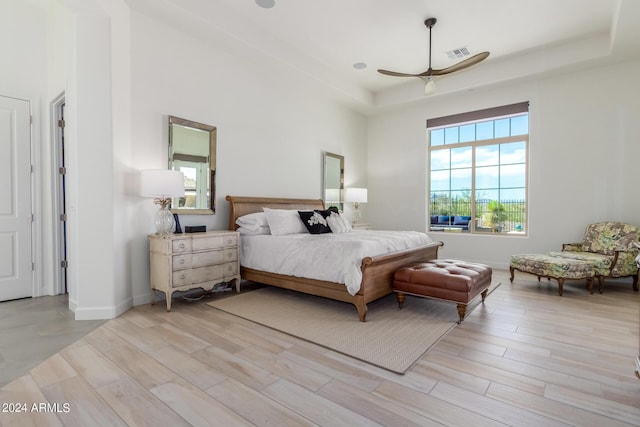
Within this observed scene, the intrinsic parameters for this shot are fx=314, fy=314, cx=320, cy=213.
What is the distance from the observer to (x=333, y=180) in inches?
251

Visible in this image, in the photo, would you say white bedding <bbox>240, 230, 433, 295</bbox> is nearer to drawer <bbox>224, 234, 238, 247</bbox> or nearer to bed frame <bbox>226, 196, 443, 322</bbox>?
bed frame <bbox>226, 196, 443, 322</bbox>

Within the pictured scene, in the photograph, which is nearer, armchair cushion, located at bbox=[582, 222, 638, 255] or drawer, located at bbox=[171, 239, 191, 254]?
drawer, located at bbox=[171, 239, 191, 254]

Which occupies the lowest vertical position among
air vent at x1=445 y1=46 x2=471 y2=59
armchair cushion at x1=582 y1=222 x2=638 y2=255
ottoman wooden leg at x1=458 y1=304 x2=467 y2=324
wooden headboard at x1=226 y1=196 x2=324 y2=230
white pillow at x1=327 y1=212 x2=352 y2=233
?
ottoman wooden leg at x1=458 y1=304 x2=467 y2=324

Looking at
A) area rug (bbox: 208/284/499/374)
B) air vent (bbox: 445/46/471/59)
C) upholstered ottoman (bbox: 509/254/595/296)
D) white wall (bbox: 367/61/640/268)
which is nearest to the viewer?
area rug (bbox: 208/284/499/374)

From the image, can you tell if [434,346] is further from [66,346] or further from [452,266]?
[66,346]

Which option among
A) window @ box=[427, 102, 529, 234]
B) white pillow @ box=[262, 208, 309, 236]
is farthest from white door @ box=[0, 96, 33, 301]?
window @ box=[427, 102, 529, 234]

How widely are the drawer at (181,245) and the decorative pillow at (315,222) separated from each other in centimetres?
153

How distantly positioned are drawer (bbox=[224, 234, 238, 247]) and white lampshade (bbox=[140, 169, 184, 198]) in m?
0.82

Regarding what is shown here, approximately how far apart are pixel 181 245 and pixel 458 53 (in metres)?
4.88

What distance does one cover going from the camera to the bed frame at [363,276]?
9.96 feet

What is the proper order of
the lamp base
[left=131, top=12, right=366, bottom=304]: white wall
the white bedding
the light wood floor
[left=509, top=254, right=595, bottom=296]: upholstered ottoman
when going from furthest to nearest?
[left=509, top=254, right=595, bottom=296]: upholstered ottoman < [left=131, top=12, right=366, bottom=304]: white wall < the lamp base < the white bedding < the light wood floor

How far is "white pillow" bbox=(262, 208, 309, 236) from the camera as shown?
4199mm

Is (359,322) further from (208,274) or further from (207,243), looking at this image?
(207,243)

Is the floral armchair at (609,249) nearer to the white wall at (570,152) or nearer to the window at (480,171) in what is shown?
the white wall at (570,152)
